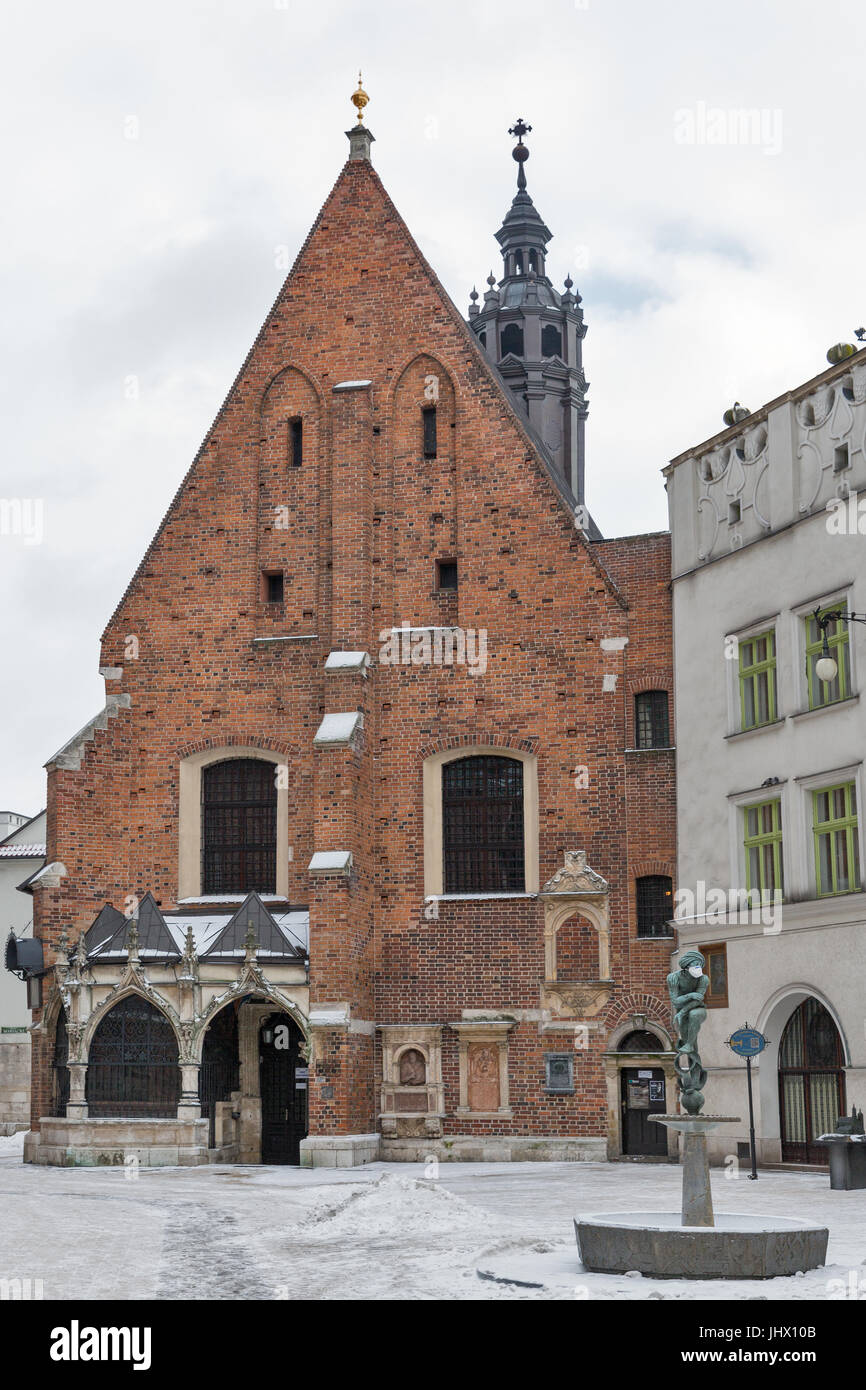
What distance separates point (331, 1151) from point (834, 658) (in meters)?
10.9

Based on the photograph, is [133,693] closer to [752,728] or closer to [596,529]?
[752,728]

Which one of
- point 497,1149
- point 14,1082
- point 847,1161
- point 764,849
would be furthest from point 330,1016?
point 14,1082

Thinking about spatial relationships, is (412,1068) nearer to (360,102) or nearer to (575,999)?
(575,999)

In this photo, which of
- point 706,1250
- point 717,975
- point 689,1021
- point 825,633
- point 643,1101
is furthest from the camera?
point 643,1101

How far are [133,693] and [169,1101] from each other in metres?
7.71

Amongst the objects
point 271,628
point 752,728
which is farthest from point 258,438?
point 752,728

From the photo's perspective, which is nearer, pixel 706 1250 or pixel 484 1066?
pixel 706 1250

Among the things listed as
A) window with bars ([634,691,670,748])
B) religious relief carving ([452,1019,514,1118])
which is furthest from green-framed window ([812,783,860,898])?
religious relief carving ([452,1019,514,1118])

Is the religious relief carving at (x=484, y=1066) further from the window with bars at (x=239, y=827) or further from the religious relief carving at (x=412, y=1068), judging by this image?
the window with bars at (x=239, y=827)

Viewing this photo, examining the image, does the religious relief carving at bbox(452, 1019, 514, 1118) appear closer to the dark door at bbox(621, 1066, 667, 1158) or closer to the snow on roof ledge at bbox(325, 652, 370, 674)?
the dark door at bbox(621, 1066, 667, 1158)

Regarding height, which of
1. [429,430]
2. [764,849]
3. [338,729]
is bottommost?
[764,849]

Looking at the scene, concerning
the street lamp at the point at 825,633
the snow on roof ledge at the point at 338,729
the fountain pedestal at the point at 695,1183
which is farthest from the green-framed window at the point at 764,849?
the fountain pedestal at the point at 695,1183

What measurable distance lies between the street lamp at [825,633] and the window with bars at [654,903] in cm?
521

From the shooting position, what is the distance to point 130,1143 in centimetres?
2669
